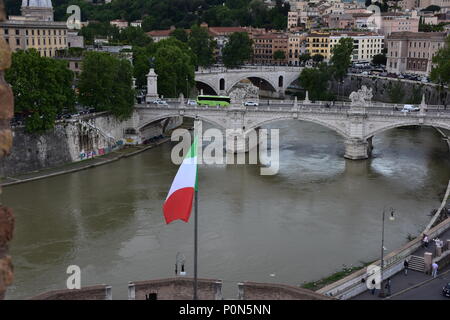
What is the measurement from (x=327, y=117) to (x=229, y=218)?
12.5 metres

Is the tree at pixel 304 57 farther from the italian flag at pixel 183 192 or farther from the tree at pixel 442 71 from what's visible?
the italian flag at pixel 183 192

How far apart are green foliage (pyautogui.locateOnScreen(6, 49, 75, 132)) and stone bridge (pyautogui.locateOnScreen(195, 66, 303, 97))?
24181 mm

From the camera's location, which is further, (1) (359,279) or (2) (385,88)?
(2) (385,88)

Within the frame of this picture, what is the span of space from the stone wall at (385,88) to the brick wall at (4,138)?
44.5m

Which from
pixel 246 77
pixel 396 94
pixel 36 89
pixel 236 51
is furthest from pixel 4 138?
pixel 236 51

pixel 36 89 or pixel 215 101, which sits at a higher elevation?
pixel 36 89

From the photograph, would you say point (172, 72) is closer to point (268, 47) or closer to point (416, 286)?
point (416, 286)

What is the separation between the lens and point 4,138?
5500 millimetres

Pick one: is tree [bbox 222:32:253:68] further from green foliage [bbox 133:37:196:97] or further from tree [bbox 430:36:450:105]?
tree [bbox 430:36:450:105]

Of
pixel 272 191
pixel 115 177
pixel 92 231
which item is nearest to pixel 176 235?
pixel 92 231

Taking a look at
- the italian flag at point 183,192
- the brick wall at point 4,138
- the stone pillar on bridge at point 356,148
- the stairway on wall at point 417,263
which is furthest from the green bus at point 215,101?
the brick wall at point 4,138

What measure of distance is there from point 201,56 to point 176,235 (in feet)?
146

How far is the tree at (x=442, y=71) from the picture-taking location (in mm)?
42344
